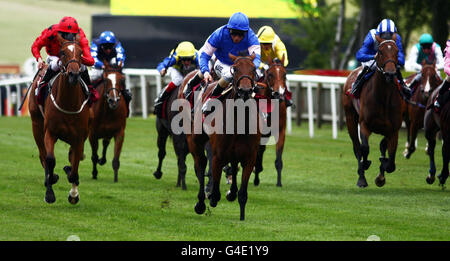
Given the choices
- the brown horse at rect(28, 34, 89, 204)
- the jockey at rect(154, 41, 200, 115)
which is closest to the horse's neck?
the brown horse at rect(28, 34, 89, 204)

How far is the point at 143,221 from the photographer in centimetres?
1062

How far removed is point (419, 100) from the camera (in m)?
16.6

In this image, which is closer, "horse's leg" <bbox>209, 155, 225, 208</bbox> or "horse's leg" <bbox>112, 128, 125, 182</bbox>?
"horse's leg" <bbox>209, 155, 225, 208</bbox>

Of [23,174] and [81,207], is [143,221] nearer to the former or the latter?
[81,207]

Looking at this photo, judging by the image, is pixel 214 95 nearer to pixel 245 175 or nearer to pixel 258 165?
pixel 245 175

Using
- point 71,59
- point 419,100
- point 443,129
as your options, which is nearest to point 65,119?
point 71,59

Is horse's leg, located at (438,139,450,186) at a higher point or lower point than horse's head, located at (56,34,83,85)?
lower

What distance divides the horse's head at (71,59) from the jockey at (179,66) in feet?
11.0

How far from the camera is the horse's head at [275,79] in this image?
13250 millimetres

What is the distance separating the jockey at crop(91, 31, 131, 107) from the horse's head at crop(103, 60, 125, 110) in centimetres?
18

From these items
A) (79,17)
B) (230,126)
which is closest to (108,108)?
(230,126)

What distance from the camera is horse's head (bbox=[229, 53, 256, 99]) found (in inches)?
386

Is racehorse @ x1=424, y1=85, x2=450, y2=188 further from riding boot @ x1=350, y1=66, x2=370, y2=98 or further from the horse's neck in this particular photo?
the horse's neck
